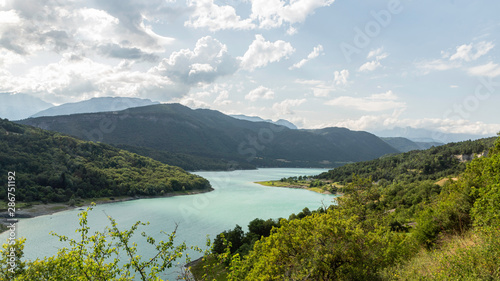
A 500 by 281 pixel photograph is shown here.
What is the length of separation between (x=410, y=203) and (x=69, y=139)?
12296 cm

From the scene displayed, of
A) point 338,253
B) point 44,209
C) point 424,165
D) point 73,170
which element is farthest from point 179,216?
point 424,165

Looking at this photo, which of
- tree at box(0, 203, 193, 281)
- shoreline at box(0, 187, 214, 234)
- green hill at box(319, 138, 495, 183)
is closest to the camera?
tree at box(0, 203, 193, 281)

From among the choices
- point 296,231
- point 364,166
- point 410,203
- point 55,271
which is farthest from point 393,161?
point 55,271

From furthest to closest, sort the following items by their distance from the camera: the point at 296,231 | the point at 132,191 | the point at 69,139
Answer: the point at 69,139 < the point at 132,191 < the point at 296,231

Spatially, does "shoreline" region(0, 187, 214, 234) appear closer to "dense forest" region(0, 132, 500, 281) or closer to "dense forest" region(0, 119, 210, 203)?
"dense forest" region(0, 119, 210, 203)

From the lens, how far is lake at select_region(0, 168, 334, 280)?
49.2 metres

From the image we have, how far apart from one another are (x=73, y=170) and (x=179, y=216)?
166 ft

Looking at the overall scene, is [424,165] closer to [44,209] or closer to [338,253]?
[338,253]

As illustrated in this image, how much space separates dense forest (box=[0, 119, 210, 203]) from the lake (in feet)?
27.7

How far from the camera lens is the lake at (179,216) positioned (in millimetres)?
49184

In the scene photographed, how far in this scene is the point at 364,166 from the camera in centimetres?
13538

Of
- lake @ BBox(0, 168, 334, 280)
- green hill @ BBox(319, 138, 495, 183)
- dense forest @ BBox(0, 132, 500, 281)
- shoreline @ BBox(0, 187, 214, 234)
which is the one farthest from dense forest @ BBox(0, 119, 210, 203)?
green hill @ BBox(319, 138, 495, 183)

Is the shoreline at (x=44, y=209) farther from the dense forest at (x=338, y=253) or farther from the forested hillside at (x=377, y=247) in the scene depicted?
the forested hillside at (x=377, y=247)

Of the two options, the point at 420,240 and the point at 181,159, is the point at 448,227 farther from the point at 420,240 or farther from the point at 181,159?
the point at 181,159
